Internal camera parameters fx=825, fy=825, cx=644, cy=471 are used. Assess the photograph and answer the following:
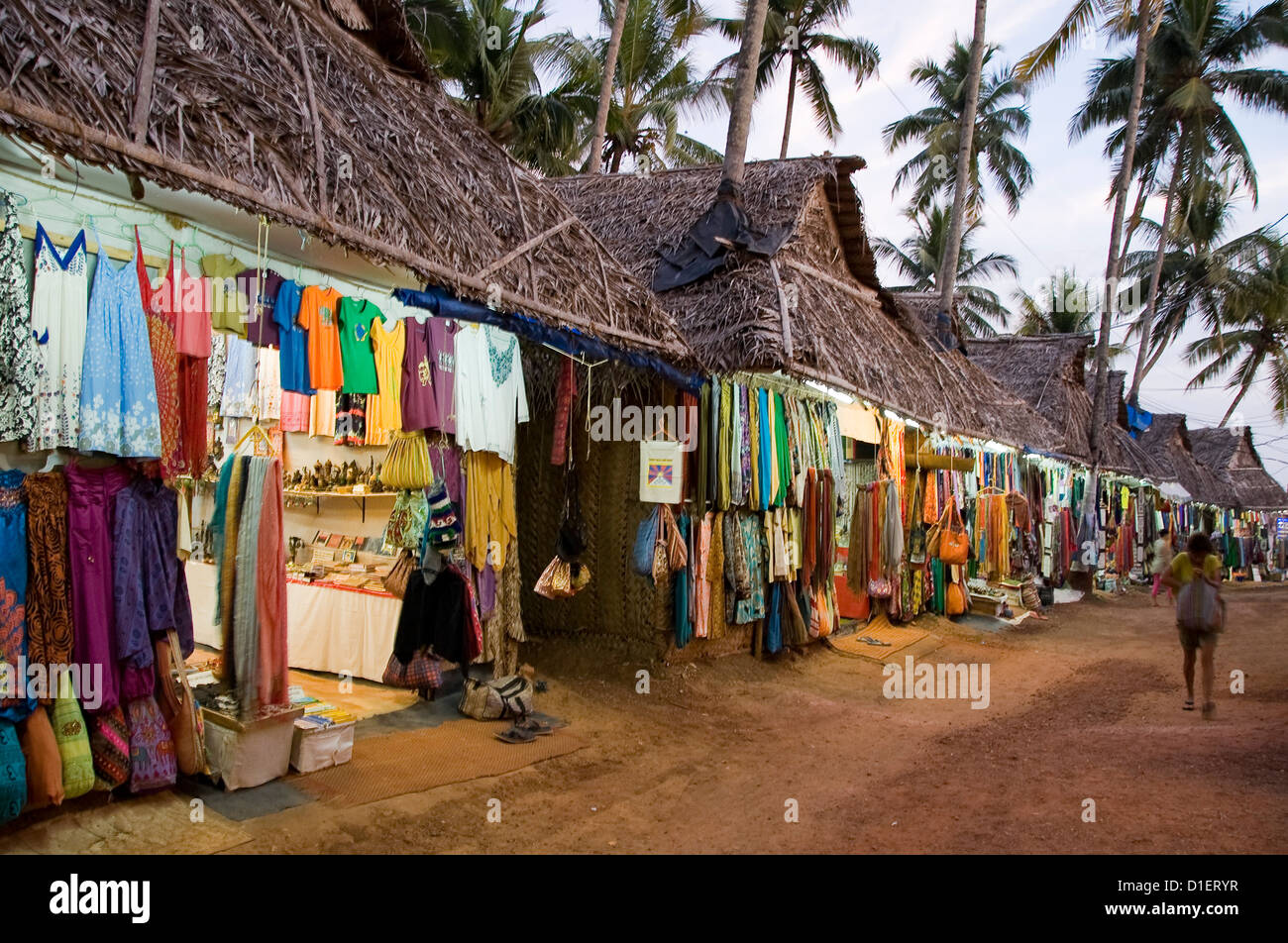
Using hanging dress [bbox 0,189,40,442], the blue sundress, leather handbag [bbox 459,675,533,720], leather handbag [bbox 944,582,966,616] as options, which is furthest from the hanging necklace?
leather handbag [bbox 944,582,966,616]

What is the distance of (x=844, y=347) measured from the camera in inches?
371

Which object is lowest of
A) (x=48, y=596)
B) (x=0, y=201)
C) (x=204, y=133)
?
(x=48, y=596)

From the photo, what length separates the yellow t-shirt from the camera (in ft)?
24.5

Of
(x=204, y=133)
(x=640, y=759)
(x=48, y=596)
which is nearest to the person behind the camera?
(x=48, y=596)

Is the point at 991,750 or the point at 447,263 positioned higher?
the point at 447,263

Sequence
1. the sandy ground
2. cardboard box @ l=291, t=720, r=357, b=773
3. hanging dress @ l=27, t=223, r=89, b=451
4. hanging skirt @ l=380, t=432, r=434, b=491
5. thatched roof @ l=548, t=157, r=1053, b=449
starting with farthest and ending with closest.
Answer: thatched roof @ l=548, t=157, r=1053, b=449
hanging skirt @ l=380, t=432, r=434, b=491
cardboard box @ l=291, t=720, r=357, b=773
the sandy ground
hanging dress @ l=27, t=223, r=89, b=451

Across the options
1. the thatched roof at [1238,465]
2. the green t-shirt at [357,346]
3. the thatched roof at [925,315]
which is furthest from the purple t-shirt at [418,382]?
the thatched roof at [1238,465]

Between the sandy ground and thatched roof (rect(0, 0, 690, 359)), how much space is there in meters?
3.17

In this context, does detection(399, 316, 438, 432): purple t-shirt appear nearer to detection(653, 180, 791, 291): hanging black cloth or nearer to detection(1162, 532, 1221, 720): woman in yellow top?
detection(653, 180, 791, 291): hanging black cloth

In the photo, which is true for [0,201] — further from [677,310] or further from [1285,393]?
[1285,393]

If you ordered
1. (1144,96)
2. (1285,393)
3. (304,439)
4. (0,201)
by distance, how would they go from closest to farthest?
(0,201) < (304,439) < (1144,96) < (1285,393)

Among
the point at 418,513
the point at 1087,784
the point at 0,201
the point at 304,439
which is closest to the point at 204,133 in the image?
the point at 0,201

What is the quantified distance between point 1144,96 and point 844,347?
69.0 feet
